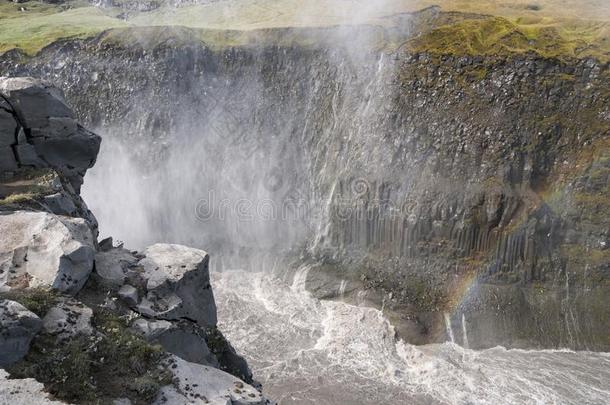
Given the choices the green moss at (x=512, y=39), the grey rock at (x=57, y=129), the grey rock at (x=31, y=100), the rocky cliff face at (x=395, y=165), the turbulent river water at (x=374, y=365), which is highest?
the green moss at (x=512, y=39)

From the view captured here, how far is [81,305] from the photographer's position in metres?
15.2

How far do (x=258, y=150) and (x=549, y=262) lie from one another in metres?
28.2

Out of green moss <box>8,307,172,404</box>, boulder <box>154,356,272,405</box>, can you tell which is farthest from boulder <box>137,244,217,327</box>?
boulder <box>154,356,272,405</box>

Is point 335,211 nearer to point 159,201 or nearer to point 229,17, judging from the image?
point 159,201

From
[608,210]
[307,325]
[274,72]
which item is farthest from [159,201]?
[608,210]

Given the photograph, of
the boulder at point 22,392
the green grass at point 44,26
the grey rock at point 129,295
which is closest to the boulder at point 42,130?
the grey rock at point 129,295

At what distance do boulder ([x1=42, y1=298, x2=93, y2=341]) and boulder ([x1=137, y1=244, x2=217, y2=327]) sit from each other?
2.31 meters

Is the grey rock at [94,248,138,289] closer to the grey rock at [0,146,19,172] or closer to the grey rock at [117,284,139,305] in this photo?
the grey rock at [117,284,139,305]

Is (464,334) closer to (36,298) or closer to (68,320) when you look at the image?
(68,320)

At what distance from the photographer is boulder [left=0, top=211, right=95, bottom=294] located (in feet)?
50.9

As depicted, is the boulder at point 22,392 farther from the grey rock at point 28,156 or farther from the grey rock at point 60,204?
the grey rock at point 28,156

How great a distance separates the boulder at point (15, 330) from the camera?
12.8 m

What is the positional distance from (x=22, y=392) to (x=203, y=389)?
479 cm

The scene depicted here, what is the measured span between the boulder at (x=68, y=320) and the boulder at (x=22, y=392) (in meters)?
1.75
